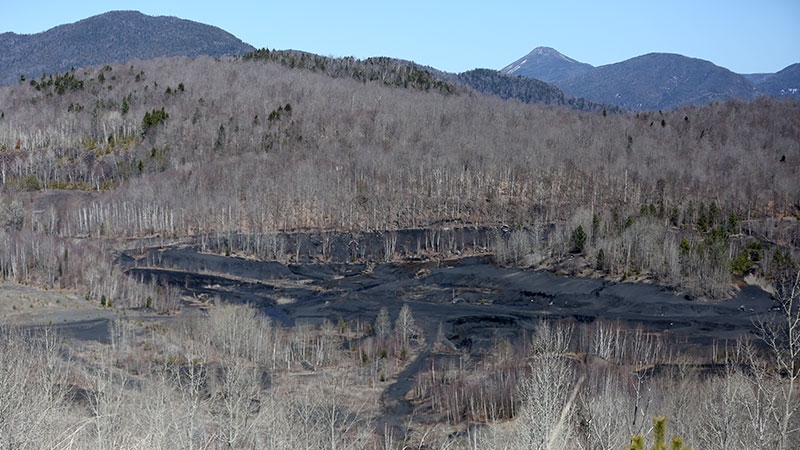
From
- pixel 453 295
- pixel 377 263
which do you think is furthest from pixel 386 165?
pixel 453 295

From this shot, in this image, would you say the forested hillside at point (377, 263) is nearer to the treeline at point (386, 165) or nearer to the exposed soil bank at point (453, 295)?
the exposed soil bank at point (453, 295)

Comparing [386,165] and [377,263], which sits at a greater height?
[386,165]

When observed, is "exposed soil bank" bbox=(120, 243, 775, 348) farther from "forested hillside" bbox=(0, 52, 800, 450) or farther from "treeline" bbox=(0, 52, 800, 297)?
"treeline" bbox=(0, 52, 800, 297)

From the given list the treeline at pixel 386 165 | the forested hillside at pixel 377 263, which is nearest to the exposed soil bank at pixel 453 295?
the forested hillside at pixel 377 263

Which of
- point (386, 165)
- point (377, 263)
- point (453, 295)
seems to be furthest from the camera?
point (386, 165)

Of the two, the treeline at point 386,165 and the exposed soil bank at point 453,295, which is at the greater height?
the treeline at point 386,165

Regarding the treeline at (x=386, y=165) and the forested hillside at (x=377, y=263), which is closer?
the forested hillside at (x=377, y=263)

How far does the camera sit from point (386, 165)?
133250 millimetres

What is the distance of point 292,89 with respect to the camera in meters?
175

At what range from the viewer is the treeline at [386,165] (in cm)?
11056

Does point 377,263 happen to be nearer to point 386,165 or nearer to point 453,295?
point 453,295

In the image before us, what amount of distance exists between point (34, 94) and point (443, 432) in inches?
6149

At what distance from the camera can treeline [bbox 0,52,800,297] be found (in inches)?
4353

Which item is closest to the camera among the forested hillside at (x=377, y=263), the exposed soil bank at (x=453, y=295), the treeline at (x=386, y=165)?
the forested hillside at (x=377, y=263)
